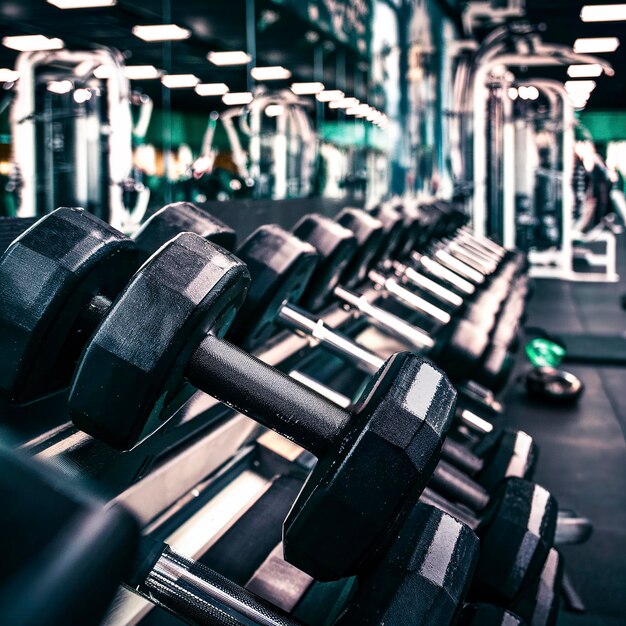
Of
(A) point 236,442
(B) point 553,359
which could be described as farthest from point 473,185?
(A) point 236,442

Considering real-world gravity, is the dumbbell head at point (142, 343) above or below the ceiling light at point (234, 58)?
below

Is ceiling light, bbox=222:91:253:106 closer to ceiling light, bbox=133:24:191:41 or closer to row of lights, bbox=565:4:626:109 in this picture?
ceiling light, bbox=133:24:191:41

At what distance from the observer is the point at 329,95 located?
20.6ft

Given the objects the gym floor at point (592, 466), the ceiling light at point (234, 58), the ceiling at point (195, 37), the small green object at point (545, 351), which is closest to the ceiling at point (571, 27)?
the ceiling at point (195, 37)

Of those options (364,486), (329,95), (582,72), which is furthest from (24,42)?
(582,72)

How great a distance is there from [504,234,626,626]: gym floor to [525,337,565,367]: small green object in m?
0.23

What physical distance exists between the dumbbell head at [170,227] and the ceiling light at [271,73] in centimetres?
368

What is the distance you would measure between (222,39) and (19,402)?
3.89m

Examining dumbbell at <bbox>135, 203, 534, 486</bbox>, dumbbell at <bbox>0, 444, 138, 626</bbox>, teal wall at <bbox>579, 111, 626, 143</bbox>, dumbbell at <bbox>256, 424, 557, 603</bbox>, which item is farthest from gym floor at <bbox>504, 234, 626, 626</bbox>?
teal wall at <bbox>579, 111, 626, 143</bbox>

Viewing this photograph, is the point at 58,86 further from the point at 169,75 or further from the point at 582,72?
the point at 582,72

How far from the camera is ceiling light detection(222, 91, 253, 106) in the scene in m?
4.18

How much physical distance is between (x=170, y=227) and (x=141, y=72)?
2314mm

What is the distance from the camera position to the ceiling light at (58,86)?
232 cm

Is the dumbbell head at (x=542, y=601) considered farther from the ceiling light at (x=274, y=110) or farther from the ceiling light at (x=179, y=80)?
the ceiling light at (x=274, y=110)
